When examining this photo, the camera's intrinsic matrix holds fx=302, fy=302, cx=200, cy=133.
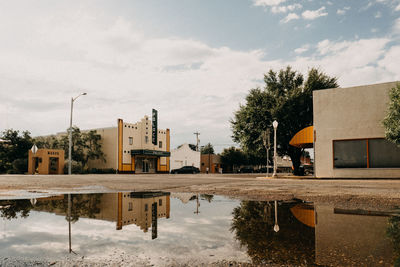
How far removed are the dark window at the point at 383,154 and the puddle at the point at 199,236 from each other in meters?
16.0

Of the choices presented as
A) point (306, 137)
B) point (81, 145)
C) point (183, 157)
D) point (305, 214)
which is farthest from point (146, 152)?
point (305, 214)

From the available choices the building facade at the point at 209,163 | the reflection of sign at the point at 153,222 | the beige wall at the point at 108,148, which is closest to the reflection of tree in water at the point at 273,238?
the reflection of sign at the point at 153,222

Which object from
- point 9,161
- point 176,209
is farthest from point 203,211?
point 9,161

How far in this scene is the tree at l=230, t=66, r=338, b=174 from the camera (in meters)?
28.6

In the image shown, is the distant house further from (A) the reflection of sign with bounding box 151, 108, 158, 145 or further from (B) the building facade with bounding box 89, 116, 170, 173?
(A) the reflection of sign with bounding box 151, 108, 158, 145

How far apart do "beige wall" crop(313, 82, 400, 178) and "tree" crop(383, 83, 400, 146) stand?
A: 109cm

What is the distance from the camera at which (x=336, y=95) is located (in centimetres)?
2038

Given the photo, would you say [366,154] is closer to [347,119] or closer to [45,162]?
[347,119]

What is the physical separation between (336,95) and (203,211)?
1822cm

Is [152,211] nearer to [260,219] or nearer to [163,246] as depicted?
[260,219]

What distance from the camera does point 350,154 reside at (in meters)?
19.8

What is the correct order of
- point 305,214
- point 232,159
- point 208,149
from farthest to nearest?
point 208,149, point 232,159, point 305,214

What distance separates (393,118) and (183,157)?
54186 millimetres

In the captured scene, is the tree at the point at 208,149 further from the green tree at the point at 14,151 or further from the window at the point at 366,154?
the window at the point at 366,154
